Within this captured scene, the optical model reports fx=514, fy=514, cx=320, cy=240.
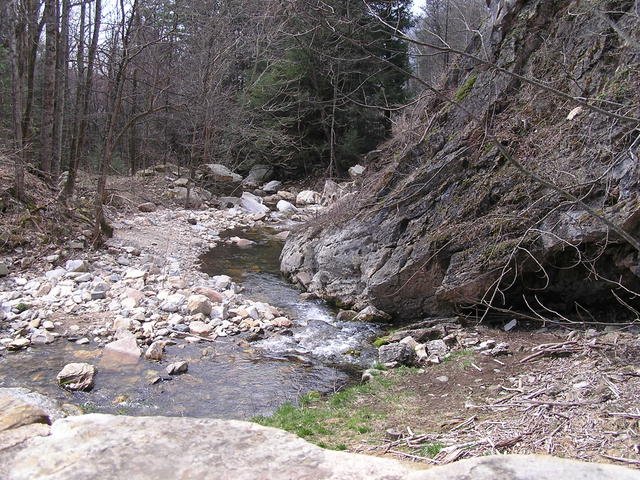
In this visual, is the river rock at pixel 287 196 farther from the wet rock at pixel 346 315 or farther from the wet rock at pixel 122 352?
the wet rock at pixel 122 352

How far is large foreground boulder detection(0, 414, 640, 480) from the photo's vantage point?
1858 mm

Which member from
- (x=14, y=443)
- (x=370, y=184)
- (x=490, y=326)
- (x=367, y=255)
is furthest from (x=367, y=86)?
(x=14, y=443)

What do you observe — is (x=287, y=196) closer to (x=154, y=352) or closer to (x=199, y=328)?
(x=199, y=328)

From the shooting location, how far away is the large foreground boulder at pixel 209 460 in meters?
1.86

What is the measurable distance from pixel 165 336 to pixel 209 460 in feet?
19.1

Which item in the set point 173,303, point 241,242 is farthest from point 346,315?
point 241,242

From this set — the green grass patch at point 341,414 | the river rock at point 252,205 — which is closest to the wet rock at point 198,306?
the green grass patch at point 341,414

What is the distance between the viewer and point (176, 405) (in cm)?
571

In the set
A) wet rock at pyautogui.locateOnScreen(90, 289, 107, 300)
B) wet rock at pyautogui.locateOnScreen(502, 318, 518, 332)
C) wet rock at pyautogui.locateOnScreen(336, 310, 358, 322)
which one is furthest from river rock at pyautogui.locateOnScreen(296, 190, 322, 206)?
wet rock at pyautogui.locateOnScreen(502, 318, 518, 332)

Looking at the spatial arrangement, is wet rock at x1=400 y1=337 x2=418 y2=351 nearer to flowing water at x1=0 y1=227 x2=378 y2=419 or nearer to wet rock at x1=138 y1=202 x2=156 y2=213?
flowing water at x1=0 y1=227 x2=378 y2=419

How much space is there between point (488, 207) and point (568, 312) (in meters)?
1.87

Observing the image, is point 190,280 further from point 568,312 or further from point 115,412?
point 568,312

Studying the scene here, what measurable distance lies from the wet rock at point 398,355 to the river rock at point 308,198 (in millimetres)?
16125

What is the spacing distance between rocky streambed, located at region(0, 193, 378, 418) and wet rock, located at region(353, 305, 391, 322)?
20cm
